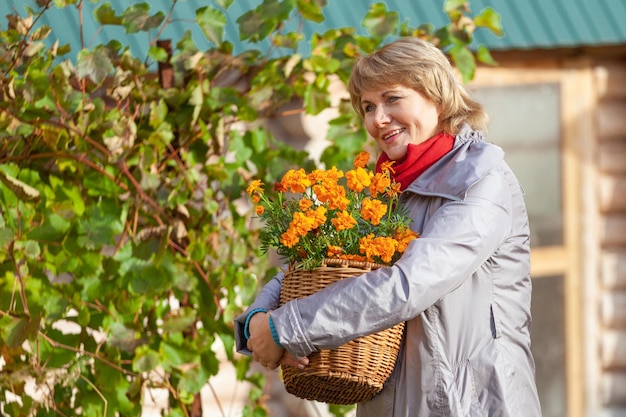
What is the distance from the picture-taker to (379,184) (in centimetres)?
Answer: 264

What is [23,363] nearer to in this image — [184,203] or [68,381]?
[68,381]

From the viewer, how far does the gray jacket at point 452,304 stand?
8.12 feet

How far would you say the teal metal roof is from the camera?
4371mm

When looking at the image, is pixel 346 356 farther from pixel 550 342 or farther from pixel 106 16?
pixel 550 342

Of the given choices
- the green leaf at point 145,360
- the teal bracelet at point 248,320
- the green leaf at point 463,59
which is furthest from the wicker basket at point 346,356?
the green leaf at point 463,59

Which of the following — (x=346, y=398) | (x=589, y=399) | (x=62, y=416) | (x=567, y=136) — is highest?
(x=346, y=398)

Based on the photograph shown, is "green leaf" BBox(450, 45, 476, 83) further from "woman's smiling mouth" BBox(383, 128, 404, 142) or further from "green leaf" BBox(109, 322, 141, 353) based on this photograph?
"green leaf" BBox(109, 322, 141, 353)

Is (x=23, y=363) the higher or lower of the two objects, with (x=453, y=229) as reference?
lower

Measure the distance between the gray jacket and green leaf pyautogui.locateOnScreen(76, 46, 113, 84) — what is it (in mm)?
1303

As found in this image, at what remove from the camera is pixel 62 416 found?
3838 mm

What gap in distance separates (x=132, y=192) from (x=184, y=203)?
21 cm

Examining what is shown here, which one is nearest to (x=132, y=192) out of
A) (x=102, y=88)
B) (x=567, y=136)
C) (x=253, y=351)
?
(x=102, y=88)

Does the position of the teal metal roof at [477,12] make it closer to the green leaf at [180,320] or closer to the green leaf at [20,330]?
the green leaf at [180,320]

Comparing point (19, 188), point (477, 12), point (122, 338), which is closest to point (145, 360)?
point (122, 338)
